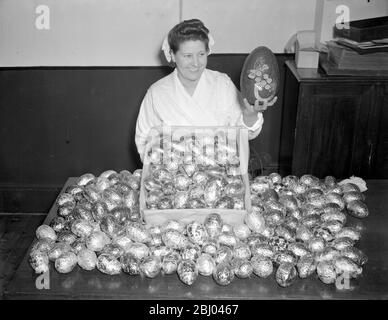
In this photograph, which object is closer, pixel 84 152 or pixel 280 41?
pixel 280 41

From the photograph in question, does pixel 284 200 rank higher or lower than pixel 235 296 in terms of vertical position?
higher

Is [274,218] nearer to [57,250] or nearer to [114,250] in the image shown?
[114,250]

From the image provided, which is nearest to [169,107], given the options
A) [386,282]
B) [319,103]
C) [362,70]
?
[319,103]

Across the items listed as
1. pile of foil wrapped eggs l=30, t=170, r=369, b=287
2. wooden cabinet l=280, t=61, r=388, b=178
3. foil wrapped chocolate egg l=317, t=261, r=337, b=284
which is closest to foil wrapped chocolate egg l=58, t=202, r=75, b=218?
pile of foil wrapped eggs l=30, t=170, r=369, b=287

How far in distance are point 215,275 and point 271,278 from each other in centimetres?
16

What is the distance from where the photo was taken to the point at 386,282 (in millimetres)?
1264

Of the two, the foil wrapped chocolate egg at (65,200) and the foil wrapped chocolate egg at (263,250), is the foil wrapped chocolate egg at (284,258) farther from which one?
the foil wrapped chocolate egg at (65,200)

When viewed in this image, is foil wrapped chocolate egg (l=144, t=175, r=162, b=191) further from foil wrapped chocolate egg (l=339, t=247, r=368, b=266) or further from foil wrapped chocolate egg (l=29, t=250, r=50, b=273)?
foil wrapped chocolate egg (l=339, t=247, r=368, b=266)

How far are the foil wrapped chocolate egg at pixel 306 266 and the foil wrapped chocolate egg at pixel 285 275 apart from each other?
0.02m

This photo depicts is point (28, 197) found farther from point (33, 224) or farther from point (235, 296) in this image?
point (235, 296)

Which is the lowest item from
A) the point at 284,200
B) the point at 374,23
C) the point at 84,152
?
the point at 84,152

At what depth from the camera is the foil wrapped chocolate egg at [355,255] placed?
1.30 metres

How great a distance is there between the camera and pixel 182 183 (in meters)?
1.54

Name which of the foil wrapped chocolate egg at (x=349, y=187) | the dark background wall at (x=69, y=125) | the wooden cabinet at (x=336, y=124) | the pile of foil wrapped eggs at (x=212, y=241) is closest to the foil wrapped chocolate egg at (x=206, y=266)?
the pile of foil wrapped eggs at (x=212, y=241)
